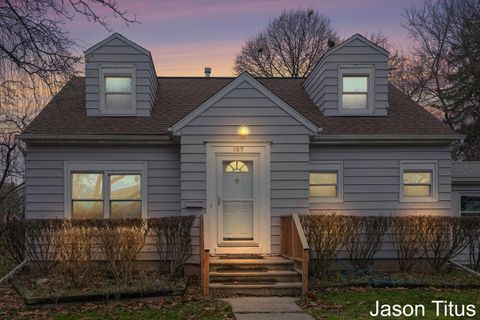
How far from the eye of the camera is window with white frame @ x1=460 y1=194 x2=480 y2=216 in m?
13.7

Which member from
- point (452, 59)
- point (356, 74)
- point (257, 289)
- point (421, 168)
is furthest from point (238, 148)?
point (452, 59)

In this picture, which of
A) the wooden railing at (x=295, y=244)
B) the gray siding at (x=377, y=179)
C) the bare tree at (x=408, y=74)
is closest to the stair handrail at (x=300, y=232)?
the wooden railing at (x=295, y=244)

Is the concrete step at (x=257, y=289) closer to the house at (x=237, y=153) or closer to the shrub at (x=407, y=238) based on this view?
the house at (x=237, y=153)

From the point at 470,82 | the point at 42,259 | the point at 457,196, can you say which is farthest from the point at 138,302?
the point at 470,82

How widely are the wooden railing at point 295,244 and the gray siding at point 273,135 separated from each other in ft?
0.85

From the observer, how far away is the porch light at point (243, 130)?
35.0 feet

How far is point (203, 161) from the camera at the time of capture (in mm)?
10594

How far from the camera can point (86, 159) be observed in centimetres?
1123

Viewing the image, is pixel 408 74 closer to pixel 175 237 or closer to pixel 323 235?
pixel 323 235

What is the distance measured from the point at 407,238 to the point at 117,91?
762cm

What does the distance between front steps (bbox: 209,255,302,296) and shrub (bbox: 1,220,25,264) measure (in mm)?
3993

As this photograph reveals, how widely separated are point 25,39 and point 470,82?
2480 cm

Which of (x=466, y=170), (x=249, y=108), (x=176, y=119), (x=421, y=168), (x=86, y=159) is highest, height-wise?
(x=249, y=108)

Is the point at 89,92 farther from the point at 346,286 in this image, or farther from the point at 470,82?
the point at 470,82
